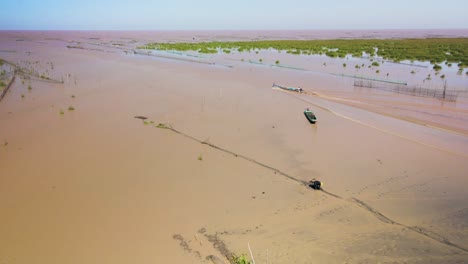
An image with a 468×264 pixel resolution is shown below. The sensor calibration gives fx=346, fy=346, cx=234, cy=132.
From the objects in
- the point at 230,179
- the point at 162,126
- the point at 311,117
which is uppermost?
the point at 311,117

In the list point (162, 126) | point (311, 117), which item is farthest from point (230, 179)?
point (311, 117)

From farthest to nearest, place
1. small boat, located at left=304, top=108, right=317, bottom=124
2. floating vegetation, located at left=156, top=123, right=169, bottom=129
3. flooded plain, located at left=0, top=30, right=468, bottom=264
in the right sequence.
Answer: small boat, located at left=304, top=108, right=317, bottom=124 → floating vegetation, located at left=156, top=123, right=169, bottom=129 → flooded plain, located at left=0, top=30, right=468, bottom=264

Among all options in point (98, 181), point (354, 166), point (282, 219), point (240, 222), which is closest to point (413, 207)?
point (354, 166)

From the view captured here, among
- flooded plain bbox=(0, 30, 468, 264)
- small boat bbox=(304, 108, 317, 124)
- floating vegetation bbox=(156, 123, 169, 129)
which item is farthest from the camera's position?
small boat bbox=(304, 108, 317, 124)

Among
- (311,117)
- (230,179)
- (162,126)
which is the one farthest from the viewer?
(311,117)

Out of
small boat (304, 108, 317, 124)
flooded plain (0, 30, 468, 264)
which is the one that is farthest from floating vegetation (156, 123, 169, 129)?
small boat (304, 108, 317, 124)

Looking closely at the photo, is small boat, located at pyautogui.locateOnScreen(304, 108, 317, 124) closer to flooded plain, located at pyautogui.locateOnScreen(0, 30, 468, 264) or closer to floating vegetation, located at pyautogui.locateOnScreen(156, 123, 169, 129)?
flooded plain, located at pyautogui.locateOnScreen(0, 30, 468, 264)

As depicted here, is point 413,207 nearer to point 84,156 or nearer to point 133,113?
point 84,156

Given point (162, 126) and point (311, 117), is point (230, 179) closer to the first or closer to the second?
point (162, 126)

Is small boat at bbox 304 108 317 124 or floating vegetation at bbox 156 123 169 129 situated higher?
small boat at bbox 304 108 317 124
